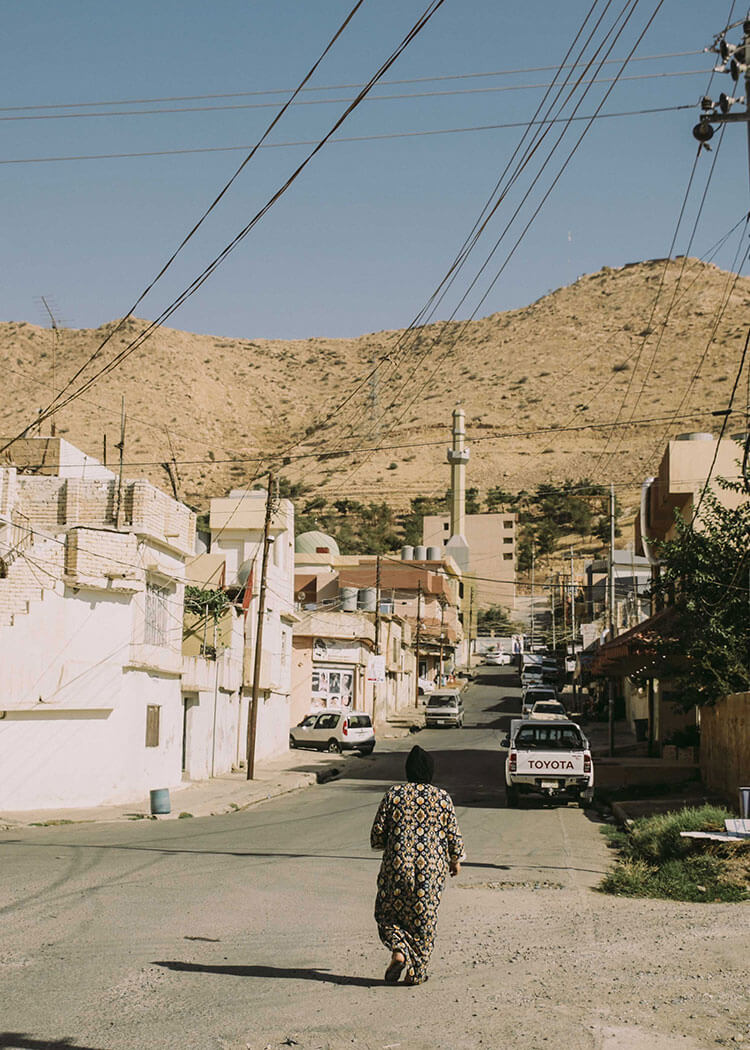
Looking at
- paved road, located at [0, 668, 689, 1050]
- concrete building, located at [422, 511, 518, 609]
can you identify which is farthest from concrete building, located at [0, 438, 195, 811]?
concrete building, located at [422, 511, 518, 609]

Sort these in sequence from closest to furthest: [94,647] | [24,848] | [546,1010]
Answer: [546,1010], [24,848], [94,647]

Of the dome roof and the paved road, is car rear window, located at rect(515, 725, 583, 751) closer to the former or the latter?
the paved road

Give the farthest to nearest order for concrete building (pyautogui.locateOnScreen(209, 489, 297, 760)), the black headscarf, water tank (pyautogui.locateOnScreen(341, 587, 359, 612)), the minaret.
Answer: the minaret < water tank (pyautogui.locateOnScreen(341, 587, 359, 612)) < concrete building (pyautogui.locateOnScreen(209, 489, 297, 760)) < the black headscarf

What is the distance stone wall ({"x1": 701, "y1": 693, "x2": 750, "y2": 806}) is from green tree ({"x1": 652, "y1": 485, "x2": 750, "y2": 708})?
0.63 meters

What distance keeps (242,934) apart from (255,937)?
0.64 feet

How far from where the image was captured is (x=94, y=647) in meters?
24.9

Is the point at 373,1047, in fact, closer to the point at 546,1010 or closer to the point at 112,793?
the point at 546,1010

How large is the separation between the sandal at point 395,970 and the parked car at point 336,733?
3515 cm

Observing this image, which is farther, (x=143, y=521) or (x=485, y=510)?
(x=485, y=510)

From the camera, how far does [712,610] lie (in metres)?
25.9

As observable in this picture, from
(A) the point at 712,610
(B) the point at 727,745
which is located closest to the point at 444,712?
(A) the point at 712,610

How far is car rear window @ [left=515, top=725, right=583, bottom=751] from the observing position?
25.1m

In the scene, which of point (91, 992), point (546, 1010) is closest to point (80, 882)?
point (91, 992)

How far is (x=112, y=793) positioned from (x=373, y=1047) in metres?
19.6
